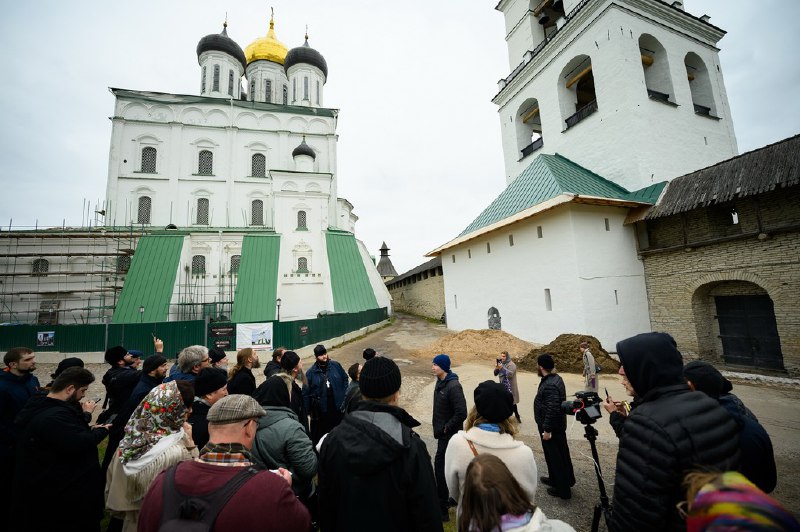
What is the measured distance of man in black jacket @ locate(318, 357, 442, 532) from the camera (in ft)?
5.22

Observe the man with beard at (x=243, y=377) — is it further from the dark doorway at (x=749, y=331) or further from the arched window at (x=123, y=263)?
the arched window at (x=123, y=263)

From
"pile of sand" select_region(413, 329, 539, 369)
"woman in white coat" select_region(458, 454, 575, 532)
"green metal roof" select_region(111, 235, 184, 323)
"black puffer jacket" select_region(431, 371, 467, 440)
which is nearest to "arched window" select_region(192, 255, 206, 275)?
"green metal roof" select_region(111, 235, 184, 323)

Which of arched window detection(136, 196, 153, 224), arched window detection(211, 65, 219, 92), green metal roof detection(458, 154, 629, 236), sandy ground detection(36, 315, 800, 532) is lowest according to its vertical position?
sandy ground detection(36, 315, 800, 532)

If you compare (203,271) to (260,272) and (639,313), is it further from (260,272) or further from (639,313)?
(639,313)

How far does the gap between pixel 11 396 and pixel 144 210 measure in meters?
26.0

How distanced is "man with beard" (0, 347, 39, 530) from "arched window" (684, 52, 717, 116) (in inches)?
935

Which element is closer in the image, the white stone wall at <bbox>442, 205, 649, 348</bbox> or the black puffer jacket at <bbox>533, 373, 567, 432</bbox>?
the black puffer jacket at <bbox>533, 373, 567, 432</bbox>

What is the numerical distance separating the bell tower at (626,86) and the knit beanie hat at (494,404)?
50.2ft

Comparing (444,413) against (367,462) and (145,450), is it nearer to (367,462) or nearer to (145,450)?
(367,462)

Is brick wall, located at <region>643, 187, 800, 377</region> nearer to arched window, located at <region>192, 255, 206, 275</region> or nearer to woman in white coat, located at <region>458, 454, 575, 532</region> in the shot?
Answer: woman in white coat, located at <region>458, 454, 575, 532</region>

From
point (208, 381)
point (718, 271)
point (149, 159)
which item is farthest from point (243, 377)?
point (149, 159)

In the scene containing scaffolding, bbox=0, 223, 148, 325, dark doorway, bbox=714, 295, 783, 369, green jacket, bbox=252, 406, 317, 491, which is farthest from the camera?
scaffolding, bbox=0, 223, 148, 325

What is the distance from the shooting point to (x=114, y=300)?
19.3 meters

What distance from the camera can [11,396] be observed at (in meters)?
3.09
